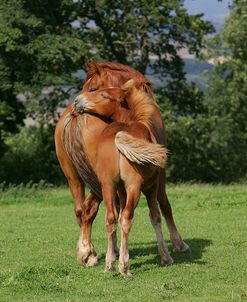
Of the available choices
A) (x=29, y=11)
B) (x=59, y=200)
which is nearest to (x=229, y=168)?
(x=29, y=11)

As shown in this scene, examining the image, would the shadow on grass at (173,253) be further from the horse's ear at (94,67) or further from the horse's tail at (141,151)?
the horse's ear at (94,67)

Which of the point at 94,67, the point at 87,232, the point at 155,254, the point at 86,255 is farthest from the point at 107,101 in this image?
the point at 155,254

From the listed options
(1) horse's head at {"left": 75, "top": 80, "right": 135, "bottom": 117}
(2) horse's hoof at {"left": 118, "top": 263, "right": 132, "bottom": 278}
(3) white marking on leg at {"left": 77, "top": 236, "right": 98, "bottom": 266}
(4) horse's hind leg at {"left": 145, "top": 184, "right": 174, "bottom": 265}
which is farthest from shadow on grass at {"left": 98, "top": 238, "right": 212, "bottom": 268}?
(1) horse's head at {"left": 75, "top": 80, "right": 135, "bottom": 117}

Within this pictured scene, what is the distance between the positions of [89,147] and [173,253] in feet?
8.03

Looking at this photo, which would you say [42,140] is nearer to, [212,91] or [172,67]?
[172,67]

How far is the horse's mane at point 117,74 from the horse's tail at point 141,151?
152 cm

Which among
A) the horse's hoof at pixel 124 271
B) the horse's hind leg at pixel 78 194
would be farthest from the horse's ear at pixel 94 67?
the horse's hoof at pixel 124 271

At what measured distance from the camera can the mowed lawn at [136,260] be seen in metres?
8.15

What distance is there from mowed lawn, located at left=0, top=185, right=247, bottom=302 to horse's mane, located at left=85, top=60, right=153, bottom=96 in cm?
256

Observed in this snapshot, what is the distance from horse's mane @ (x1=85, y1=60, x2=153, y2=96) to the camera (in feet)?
A: 34.7

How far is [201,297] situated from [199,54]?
111 ft

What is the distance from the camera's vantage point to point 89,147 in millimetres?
9867

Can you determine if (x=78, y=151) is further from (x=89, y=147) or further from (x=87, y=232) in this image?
(x=87, y=232)

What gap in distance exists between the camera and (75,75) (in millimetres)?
37344
